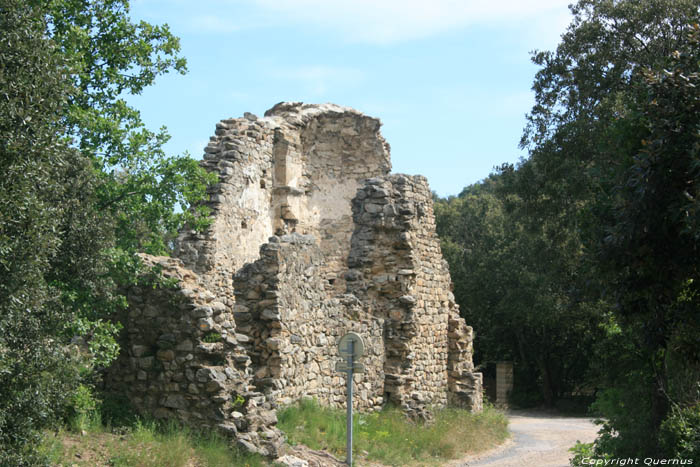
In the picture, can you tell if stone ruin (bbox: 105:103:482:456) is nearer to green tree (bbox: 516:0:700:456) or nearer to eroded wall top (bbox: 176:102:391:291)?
eroded wall top (bbox: 176:102:391:291)

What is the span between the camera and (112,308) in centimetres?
1013

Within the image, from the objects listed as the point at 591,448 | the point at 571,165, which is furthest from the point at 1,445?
the point at 571,165

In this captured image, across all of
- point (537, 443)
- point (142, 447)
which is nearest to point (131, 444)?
point (142, 447)

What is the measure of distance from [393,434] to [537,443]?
5.45 metres

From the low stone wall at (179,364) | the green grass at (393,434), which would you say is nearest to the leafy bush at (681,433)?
the green grass at (393,434)

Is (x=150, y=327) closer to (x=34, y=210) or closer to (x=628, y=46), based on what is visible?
(x=34, y=210)

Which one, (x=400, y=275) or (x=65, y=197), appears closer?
(x=65, y=197)

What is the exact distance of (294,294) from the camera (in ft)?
44.5

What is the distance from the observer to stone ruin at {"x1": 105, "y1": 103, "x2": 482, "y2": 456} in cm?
1073

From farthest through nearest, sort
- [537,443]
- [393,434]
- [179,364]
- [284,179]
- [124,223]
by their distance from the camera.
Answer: [284,179]
[537,443]
[393,434]
[124,223]
[179,364]

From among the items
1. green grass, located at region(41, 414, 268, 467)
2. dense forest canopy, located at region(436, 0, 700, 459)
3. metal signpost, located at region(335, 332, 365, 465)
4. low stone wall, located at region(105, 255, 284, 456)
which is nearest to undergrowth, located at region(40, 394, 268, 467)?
green grass, located at region(41, 414, 268, 467)

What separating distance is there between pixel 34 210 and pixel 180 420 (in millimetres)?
4417

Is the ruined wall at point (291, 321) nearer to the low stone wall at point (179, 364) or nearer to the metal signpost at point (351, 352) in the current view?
the metal signpost at point (351, 352)

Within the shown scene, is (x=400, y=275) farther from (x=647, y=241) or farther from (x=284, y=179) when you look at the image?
(x=647, y=241)
